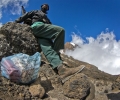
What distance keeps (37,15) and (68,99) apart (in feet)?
9.51

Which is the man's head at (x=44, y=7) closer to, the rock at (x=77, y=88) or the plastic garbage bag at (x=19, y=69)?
the plastic garbage bag at (x=19, y=69)

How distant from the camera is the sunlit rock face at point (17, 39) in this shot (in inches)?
253

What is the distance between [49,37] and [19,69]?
1.95 metres

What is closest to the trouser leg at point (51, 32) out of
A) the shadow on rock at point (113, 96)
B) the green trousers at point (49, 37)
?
the green trousers at point (49, 37)

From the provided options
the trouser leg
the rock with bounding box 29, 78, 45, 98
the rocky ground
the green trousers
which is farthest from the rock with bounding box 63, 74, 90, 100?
the trouser leg

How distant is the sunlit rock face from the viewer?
21.1 feet

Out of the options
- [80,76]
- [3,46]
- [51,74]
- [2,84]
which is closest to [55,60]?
[51,74]

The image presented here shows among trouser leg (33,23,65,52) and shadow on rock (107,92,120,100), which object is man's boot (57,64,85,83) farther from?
shadow on rock (107,92,120,100)

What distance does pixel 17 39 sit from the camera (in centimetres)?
661

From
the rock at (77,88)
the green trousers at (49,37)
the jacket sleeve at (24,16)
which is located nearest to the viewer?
the rock at (77,88)

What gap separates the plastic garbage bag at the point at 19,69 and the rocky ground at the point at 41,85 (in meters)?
0.13

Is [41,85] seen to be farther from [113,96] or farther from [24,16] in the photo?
[24,16]

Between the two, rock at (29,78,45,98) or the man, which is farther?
the man

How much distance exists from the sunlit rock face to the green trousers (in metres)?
0.21
